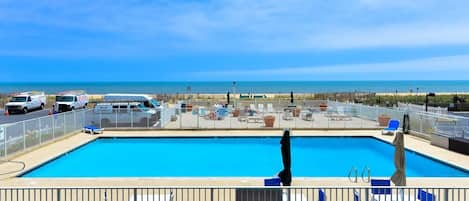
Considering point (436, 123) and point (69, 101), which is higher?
point (69, 101)

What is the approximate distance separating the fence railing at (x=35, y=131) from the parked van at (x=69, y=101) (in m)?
16.0

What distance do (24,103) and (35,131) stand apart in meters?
22.4

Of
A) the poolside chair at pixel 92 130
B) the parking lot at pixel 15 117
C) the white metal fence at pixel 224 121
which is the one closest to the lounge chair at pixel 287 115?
the white metal fence at pixel 224 121

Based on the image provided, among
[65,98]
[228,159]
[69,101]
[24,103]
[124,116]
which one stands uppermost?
[65,98]

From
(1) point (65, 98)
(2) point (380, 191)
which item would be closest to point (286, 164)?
(2) point (380, 191)

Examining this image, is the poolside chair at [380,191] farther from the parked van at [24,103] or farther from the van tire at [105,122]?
the parked van at [24,103]

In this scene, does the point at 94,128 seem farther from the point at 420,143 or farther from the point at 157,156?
the point at 420,143

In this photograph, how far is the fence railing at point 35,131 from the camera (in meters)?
14.6

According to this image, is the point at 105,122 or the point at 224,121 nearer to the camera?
the point at 105,122

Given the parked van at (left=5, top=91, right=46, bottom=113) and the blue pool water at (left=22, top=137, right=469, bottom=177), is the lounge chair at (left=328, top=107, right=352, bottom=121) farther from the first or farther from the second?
the parked van at (left=5, top=91, right=46, bottom=113)

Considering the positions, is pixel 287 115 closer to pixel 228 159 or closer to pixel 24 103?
pixel 228 159

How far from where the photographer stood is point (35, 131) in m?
16.9

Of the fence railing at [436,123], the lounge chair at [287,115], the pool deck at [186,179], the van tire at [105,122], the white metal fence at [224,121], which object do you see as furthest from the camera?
the lounge chair at [287,115]

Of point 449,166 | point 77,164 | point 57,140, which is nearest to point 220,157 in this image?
point 77,164
